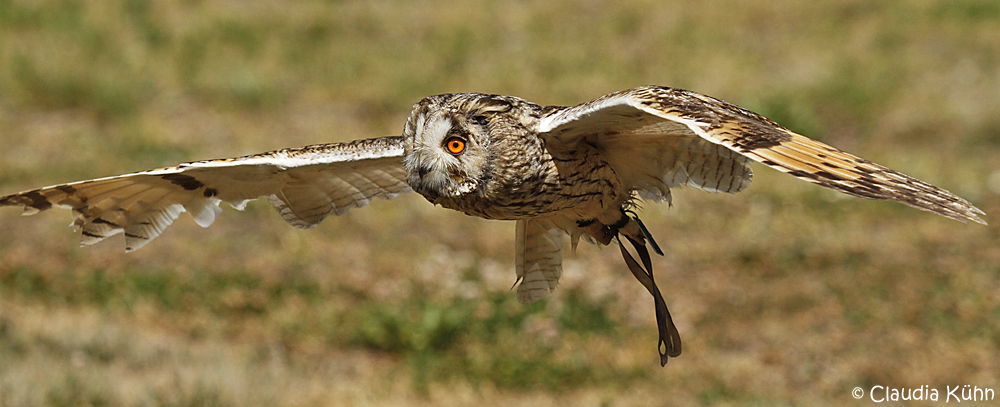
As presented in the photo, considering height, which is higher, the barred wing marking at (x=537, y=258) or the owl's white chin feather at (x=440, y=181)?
the owl's white chin feather at (x=440, y=181)

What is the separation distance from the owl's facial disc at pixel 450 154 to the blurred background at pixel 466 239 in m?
3.16

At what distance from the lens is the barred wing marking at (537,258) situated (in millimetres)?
3936

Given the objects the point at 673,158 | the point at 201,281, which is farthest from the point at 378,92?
the point at 673,158

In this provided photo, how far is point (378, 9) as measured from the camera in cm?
1359

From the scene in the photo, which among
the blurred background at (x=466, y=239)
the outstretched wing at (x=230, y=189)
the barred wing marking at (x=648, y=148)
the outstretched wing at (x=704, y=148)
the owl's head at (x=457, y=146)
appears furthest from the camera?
the blurred background at (x=466, y=239)

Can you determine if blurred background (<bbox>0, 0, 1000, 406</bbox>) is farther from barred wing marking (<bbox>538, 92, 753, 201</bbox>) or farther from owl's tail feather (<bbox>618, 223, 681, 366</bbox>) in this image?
barred wing marking (<bbox>538, 92, 753, 201</bbox>)

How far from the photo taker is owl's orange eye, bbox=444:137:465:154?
117 inches

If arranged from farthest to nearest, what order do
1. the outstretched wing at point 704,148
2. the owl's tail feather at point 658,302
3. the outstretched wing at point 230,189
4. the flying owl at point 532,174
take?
the owl's tail feather at point 658,302, the outstretched wing at point 230,189, the flying owl at point 532,174, the outstretched wing at point 704,148

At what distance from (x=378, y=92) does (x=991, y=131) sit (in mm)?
7022

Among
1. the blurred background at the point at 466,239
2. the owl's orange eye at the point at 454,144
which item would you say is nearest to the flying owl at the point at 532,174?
the owl's orange eye at the point at 454,144

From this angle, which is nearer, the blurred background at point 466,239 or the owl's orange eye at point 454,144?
the owl's orange eye at point 454,144

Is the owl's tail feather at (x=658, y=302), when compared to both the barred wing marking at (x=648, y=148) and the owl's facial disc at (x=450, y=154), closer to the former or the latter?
the barred wing marking at (x=648, y=148)

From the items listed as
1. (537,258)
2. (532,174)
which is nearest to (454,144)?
(532,174)

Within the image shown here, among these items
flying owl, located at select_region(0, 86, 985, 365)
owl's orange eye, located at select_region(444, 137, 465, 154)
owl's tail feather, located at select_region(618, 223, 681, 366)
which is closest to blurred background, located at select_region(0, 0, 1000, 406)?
flying owl, located at select_region(0, 86, 985, 365)
